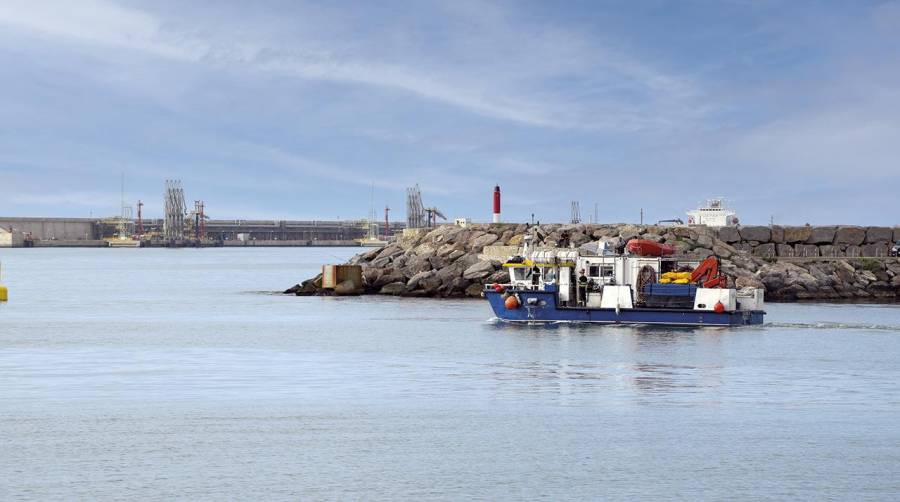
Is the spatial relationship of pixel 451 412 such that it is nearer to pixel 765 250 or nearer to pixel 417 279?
pixel 417 279

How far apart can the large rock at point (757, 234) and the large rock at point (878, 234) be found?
24.4ft

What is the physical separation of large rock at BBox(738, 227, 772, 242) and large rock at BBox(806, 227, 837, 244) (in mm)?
2771

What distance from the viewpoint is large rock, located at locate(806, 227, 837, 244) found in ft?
266

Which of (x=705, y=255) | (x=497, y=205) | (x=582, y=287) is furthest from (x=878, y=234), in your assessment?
(x=582, y=287)

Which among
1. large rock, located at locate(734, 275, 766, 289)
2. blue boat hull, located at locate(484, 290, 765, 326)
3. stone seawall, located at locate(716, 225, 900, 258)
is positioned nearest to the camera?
blue boat hull, located at locate(484, 290, 765, 326)

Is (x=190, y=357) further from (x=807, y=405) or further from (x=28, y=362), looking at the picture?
(x=807, y=405)

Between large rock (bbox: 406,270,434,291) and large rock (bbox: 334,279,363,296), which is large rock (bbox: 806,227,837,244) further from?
large rock (bbox: 334,279,363,296)

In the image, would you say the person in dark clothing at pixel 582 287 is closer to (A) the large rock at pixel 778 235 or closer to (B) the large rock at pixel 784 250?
(B) the large rock at pixel 784 250

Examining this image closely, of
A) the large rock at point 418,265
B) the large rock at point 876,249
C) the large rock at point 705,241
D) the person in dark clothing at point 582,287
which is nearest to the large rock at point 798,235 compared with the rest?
the large rock at point 876,249

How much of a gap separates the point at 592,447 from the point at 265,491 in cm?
681

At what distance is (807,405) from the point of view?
2795 centimetres

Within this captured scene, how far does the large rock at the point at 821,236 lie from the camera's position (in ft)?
266

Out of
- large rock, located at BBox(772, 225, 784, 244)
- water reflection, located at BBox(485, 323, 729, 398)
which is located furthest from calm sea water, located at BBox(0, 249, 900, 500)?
large rock, located at BBox(772, 225, 784, 244)

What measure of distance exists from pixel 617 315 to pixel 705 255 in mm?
25059
